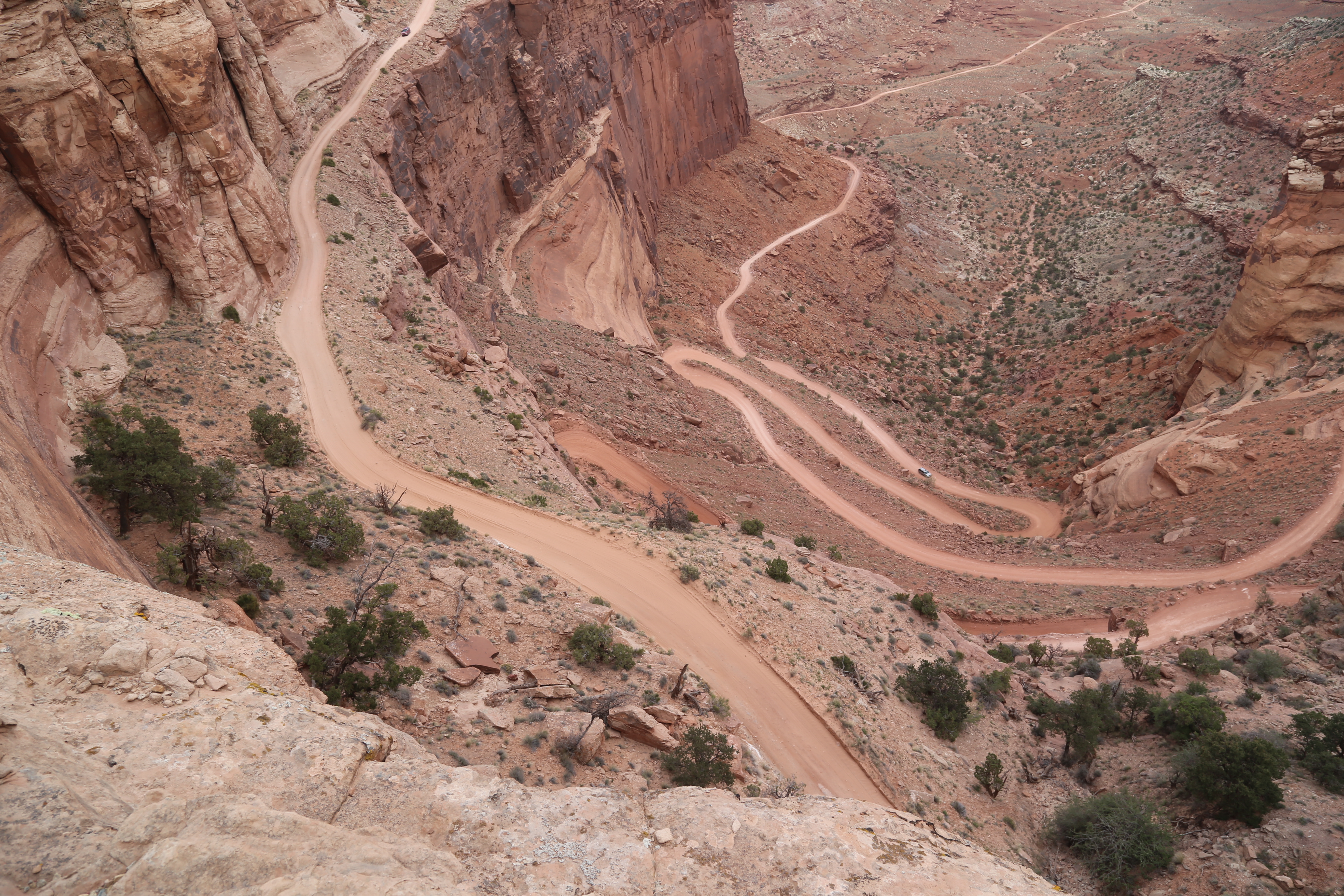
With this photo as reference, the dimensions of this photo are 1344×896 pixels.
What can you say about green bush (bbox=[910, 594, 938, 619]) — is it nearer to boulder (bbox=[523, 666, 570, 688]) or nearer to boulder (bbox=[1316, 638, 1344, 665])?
boulder (bbox=[1316, 638, 1344, 665])

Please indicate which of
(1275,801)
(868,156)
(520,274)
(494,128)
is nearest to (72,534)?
(1275,801)

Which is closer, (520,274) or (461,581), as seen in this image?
(461,581)

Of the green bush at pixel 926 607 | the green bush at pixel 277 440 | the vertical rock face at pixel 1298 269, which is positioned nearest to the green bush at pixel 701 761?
the green bush at pixel 926 607

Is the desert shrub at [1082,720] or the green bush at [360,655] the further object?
the desert shrub at [1082,720]

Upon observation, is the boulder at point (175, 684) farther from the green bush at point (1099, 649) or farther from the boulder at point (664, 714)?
the green bush at point (1099, 649)

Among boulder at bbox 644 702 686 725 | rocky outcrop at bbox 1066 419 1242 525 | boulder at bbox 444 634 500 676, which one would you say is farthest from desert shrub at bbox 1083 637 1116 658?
boulder at bbox 444 634 500 676

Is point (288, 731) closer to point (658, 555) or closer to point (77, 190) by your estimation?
point (658, 555)
